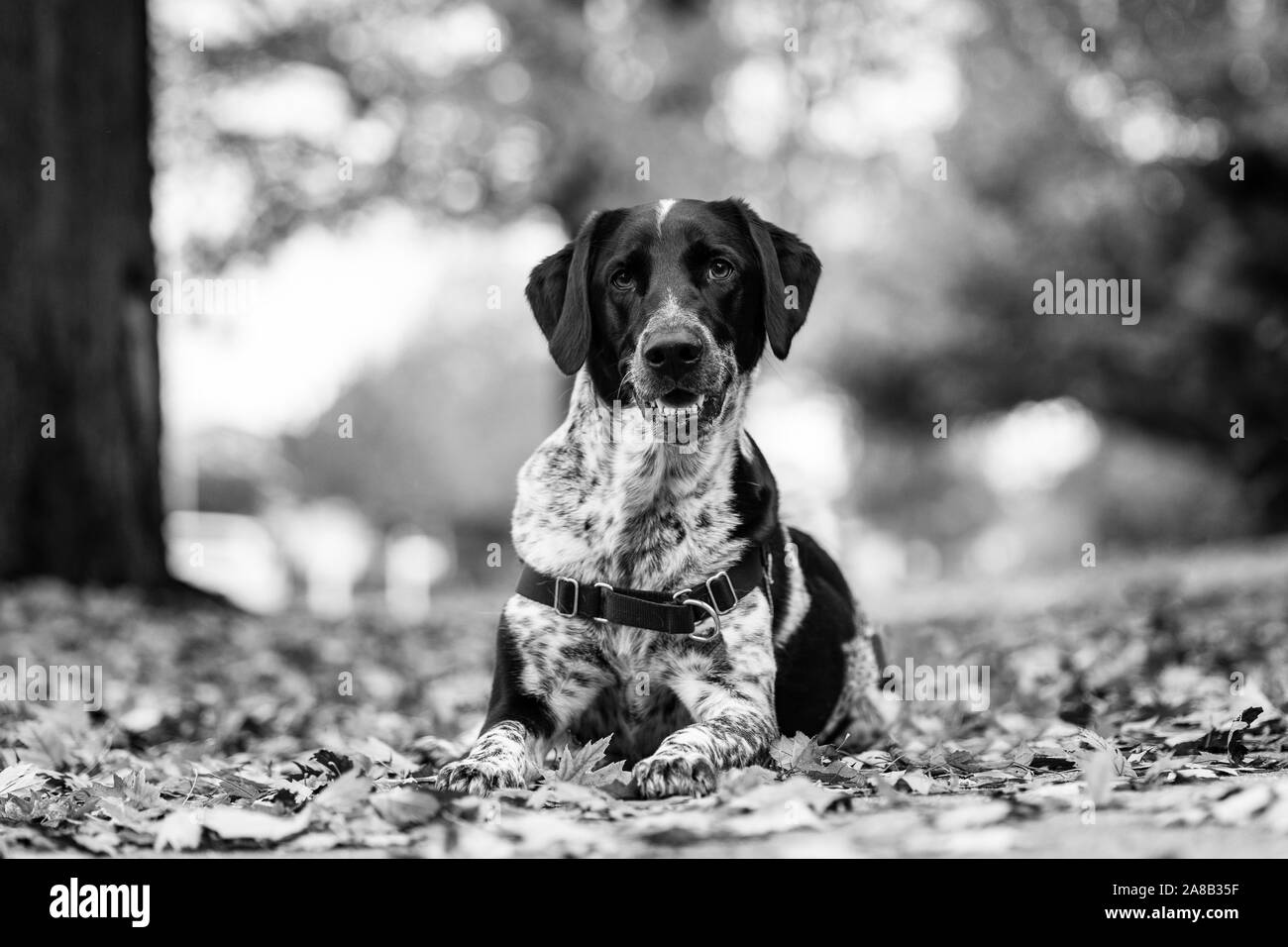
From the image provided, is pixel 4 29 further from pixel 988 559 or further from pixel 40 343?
pixel 988 559

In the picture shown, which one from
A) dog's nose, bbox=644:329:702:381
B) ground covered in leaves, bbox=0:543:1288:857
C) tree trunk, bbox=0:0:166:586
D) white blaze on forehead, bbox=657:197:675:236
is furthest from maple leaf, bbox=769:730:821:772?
tree trunk, bbox=0:0:166:586

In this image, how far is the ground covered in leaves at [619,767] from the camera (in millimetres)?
2814

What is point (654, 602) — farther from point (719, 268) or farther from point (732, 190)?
point (732, 190)

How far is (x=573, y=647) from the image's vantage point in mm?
3793

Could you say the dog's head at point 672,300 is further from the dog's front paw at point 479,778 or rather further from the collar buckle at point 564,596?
the dog's front paw at point 479,778

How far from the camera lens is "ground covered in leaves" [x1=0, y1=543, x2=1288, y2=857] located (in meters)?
2.81

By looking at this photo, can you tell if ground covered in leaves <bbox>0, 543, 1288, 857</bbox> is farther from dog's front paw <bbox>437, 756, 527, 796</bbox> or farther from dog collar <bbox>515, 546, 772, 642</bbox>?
dog collar <bbox>515, 546, 772, 642</bbox>

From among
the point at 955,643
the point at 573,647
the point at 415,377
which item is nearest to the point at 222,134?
the point at 955,643

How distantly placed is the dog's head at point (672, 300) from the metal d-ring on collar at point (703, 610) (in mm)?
548

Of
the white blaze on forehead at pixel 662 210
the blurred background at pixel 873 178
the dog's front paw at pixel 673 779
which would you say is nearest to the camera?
the dog's front paw at pixel 673 779

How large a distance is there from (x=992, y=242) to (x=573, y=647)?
21.0m

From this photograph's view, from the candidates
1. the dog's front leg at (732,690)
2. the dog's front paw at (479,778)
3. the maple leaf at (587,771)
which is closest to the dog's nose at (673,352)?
the dog's front leg at (732,690)

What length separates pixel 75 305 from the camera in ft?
31.2

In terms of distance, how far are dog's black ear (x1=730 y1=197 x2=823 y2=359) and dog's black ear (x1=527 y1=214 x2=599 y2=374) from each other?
54 centimetres
